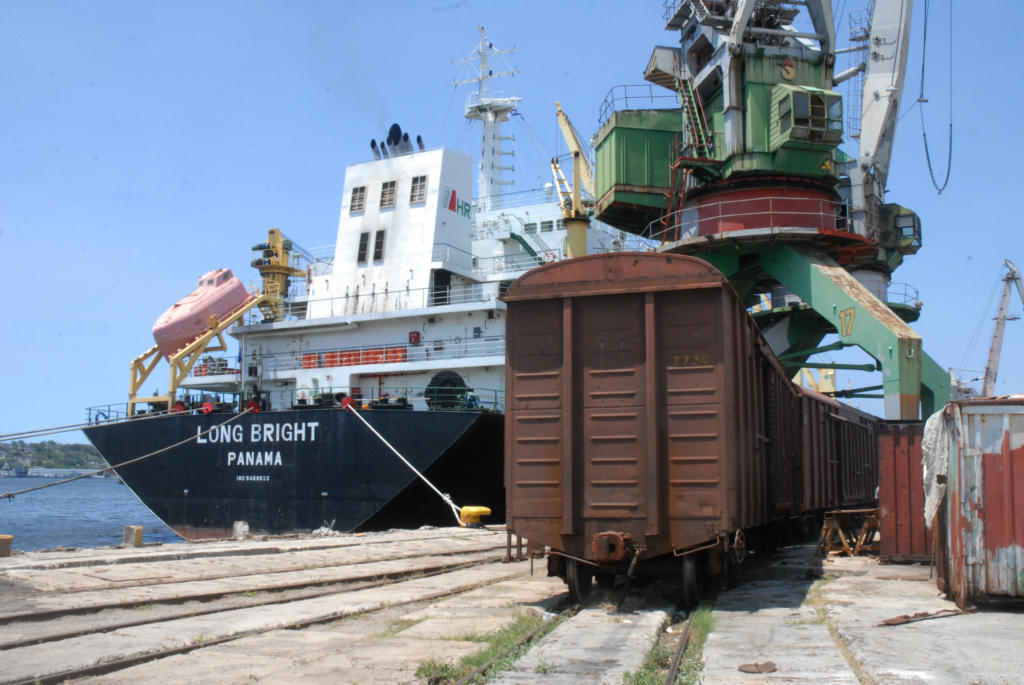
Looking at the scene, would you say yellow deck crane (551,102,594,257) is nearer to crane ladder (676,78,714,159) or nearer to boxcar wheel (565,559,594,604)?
crane ladder (676,78,714,159)

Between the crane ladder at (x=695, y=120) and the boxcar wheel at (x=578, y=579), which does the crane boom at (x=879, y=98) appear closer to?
the crane ladder at (x=695, y=120)

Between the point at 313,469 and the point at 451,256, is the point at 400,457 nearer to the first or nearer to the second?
the point at 313,469

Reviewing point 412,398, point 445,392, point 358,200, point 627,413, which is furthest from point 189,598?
point 358,200

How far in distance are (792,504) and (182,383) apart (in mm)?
22546

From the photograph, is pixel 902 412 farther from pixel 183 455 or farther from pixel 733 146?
pixel 183 455

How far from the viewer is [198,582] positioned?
35.7ft

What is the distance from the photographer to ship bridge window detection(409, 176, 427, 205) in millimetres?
27922

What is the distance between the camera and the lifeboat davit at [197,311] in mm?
29375

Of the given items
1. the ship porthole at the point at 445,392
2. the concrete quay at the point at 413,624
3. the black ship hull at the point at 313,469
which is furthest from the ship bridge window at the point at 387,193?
the concrete quay at the point at 413,624

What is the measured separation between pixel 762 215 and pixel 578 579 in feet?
49.6

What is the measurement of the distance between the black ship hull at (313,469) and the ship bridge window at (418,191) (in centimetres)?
816

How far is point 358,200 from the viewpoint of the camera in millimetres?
29312

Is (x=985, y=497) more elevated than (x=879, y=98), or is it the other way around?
(x=879, y=98)

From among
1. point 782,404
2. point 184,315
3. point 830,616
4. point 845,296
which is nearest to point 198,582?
point 830,616
